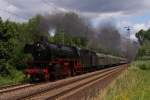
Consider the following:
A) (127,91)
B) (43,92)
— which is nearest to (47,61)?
(43,92)

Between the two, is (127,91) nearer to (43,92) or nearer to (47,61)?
(43,92)

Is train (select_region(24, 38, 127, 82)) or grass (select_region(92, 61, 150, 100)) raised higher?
train (select_region(24, 38, 127, 82))

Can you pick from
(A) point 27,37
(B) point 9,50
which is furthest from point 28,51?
(A) point 27,37

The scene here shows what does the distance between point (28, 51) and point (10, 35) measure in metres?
2.30

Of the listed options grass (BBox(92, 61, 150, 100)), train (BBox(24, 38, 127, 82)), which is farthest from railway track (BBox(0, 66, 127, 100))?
train (BBox(24, 38, 127, 82))

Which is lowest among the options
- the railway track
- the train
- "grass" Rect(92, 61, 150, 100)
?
the railway track

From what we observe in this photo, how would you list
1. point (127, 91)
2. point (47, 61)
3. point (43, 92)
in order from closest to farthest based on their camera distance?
point (127, 91) → point (43, 92) → point (47, 61)

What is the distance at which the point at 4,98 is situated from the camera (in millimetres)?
20297

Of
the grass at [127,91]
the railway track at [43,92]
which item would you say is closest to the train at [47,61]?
the railway track at [43,92]

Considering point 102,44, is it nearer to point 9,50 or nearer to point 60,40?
point 60,40

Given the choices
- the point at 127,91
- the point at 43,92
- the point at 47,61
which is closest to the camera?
the point at 127,91

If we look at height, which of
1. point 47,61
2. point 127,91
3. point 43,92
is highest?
point 47,61

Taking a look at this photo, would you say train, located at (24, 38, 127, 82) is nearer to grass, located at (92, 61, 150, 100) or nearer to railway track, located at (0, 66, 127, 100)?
railway track, located at (0, 66, 127, 100)

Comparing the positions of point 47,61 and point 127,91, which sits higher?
point 47,61
